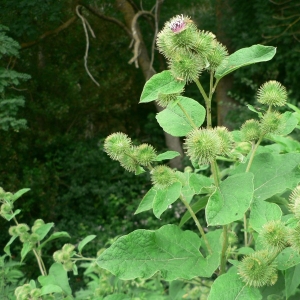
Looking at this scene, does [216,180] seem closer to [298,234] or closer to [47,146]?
[298,234]

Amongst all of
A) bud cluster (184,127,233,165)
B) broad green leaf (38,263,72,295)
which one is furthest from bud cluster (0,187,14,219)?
bud cluster (184,127,233,165)

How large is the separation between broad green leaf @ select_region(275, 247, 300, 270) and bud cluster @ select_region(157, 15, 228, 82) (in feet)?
1.18

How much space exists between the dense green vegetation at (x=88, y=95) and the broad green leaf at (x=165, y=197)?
3966 millimetres

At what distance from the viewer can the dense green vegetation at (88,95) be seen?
5.28 metres

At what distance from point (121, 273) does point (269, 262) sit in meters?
0.27

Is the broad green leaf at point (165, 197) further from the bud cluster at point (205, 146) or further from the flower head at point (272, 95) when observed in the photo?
the flower head at point (272, 95)

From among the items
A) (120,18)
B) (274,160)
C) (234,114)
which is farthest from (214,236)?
(120,18)

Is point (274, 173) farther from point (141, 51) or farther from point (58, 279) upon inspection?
point (141, 51)

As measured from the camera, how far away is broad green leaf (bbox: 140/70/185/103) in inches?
30.6

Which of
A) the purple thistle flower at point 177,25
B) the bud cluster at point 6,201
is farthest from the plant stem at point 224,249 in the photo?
the bud cluster at point 6,201

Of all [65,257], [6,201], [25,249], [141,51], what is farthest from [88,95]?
[65,257]

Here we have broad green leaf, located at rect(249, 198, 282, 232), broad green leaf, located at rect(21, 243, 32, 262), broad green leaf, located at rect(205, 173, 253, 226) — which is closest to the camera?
broad green leaf, located at rect(205, 173, 253, 226)

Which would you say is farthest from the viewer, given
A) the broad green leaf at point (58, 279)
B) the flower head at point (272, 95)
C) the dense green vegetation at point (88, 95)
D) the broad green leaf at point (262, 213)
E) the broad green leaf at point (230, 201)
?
the dense green vegetation at point (88, 95)

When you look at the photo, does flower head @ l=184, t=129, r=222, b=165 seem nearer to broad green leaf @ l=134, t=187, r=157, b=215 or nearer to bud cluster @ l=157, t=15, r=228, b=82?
bud cluster @ l=157, t=15, r=228, b=82
